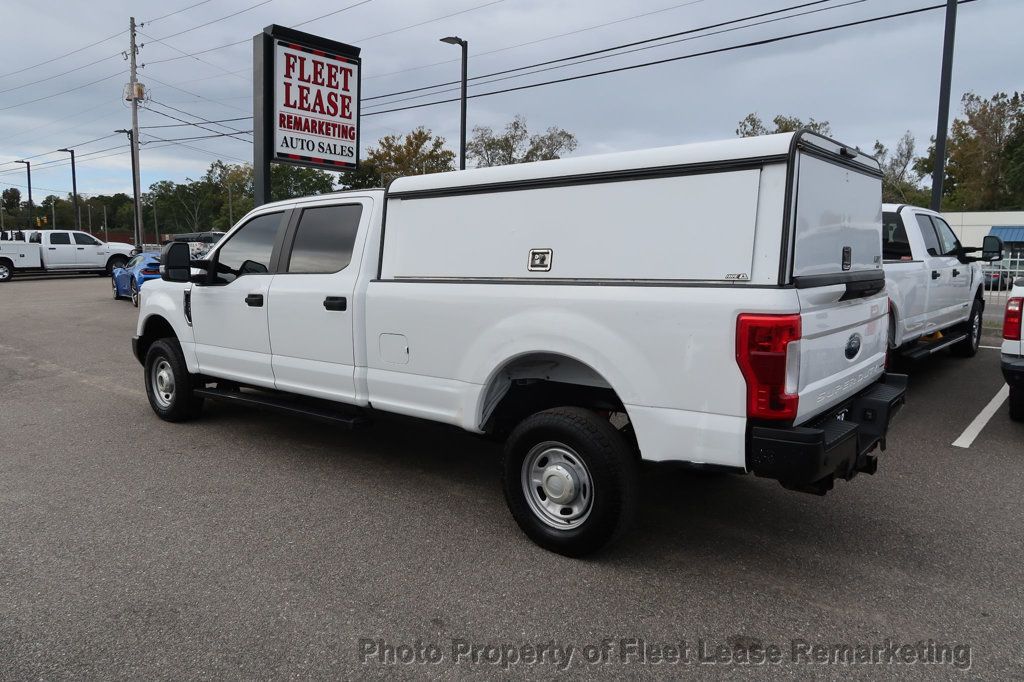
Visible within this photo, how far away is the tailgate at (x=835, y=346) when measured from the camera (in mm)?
3238

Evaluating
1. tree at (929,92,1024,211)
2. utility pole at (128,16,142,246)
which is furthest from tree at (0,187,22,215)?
tree at (929,92,1024,211)

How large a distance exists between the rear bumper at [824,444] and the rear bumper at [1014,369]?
2710 mm

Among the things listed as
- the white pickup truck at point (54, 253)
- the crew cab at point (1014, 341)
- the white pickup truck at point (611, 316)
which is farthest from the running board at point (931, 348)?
the white pickup truck at point (54, 253)

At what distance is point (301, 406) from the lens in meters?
5.34

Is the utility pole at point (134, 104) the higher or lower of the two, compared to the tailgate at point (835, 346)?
higher

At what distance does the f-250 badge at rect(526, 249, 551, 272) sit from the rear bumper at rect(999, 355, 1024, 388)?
15.0 ft

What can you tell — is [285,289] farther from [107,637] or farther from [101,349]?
[101,349]

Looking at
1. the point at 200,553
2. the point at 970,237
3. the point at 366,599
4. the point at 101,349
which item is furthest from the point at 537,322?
the point at 970,237

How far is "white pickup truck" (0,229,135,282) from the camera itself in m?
28.6

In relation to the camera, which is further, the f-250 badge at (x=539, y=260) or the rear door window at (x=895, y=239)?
the rear door window at (x=895, y=239)

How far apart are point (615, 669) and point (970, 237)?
54.6 meters

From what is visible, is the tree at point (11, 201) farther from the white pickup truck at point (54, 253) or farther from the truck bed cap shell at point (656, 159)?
the truck bed cap shell at point (656, 159)

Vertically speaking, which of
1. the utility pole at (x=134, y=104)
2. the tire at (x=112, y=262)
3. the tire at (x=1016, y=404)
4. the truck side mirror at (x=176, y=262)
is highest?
the utility pole at (x=134, y=104)

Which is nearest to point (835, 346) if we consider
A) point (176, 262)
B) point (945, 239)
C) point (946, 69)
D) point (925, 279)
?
point (176, 262)
